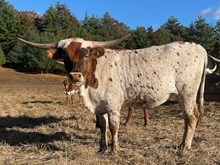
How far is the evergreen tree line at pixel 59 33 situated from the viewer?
6103 cm

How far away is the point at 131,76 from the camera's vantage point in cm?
771

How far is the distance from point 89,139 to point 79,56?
271 cm

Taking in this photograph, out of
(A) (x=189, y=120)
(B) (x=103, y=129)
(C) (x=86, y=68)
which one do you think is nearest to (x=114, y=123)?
(B) (x=103, y=129)

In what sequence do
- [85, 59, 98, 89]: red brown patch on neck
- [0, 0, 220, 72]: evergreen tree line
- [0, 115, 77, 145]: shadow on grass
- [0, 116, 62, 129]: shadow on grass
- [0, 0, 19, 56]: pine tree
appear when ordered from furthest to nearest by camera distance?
[0, 0, 19, 56]: pine tree
[0, 0, 220, 72]: evergreen tree line
[0, 116, 62, 129]: shadow on grass
[0, 115, 77, 145]: shadow on grass
[85, 59, 98, 89]: red brown patch on neck

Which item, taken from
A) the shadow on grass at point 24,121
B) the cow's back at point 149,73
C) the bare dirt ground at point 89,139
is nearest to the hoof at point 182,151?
the bare dirt ground at point 89,139

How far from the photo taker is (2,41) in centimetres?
6656

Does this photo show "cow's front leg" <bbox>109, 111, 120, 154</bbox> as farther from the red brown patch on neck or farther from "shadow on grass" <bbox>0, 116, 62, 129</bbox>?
"shadow on grass" <bbox>0, 116, 62, 129</bbox>

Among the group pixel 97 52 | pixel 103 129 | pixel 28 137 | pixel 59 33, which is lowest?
pixel 28 137

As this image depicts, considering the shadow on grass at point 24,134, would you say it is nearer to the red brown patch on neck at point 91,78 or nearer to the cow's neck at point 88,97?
the cow's neck at point 88,97

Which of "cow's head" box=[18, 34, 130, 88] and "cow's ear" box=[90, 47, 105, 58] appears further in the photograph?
"cow's ear" box=[90, 47, 105, 58]

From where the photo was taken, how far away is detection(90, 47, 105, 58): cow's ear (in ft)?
24.3

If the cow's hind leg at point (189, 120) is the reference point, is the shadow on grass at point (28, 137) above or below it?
below

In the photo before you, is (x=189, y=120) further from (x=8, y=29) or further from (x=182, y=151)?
(x=8, y=29)

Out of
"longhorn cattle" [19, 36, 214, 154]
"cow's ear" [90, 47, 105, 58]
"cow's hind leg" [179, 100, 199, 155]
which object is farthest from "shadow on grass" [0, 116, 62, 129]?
"cow's hind leg" [179, 100, 199, 155]
